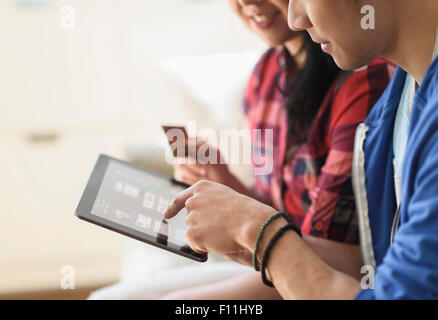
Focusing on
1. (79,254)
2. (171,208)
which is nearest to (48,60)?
(79,254)

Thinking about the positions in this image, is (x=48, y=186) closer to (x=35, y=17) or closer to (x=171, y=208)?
(x=35, y=17)

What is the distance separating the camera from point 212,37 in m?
1.70

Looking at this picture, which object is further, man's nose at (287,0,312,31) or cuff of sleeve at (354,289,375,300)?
man's nose at (287,0,312,31)

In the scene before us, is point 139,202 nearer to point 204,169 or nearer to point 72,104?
point 204,169

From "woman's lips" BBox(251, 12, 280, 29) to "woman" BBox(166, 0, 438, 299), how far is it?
11.1 inches

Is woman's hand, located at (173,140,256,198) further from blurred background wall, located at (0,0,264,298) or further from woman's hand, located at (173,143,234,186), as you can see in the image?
blurred background wall, located at (0,0,264,298)

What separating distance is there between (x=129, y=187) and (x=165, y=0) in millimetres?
1017

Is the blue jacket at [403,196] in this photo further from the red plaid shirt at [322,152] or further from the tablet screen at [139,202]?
the tablet screen at [139,202]

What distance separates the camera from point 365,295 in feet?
1.86

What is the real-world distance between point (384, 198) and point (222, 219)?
0.28m

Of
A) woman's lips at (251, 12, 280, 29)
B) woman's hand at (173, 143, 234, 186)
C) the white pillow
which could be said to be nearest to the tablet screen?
woman's hand at (173, 143, 234, 186)

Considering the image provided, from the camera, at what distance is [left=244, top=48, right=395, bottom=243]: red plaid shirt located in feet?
2.81

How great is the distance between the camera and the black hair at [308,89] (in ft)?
3.18

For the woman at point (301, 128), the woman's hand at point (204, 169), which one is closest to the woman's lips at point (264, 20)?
the woman at point (301, 128)
